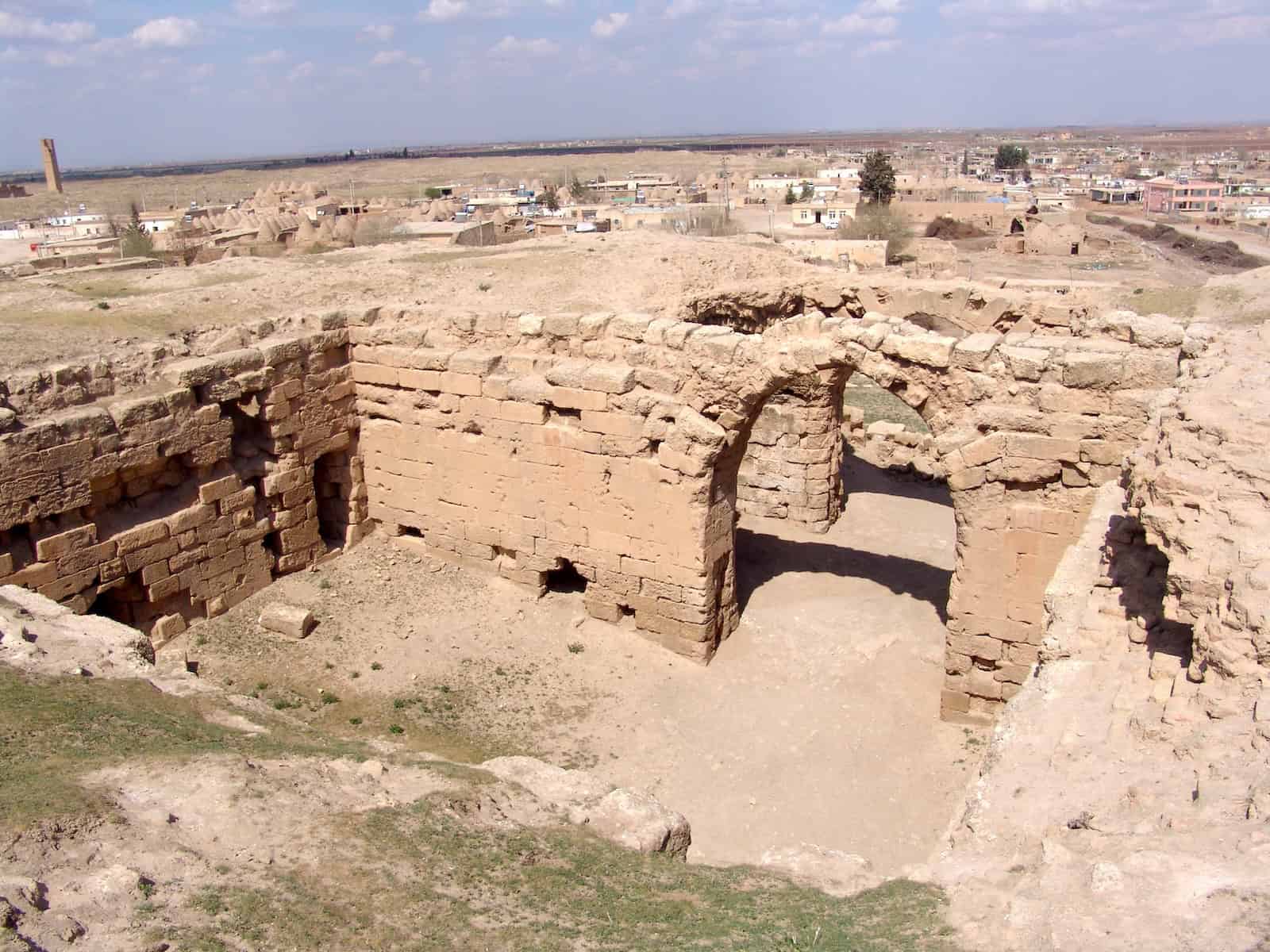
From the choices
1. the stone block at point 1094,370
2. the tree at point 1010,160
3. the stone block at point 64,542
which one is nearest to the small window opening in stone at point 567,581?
the stone block at point 64,542

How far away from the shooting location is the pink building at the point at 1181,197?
2581 inches

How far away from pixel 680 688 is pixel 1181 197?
72081 mm

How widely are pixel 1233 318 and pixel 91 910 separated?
1287 cm

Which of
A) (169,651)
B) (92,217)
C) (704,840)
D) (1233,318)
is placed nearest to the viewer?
(704,840)

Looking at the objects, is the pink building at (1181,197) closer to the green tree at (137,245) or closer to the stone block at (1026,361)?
the green tree at (137,245)

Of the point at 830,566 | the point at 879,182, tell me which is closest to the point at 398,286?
the point at 830,566

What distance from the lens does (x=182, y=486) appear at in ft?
34.5

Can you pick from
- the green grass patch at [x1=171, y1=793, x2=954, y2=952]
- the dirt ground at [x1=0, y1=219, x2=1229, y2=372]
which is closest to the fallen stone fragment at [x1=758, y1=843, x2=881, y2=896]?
the green grass patch at [x1=171, y1=793, x2=954, y2=952]

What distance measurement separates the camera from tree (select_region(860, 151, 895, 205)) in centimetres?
5722

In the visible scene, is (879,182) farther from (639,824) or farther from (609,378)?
(639,824)

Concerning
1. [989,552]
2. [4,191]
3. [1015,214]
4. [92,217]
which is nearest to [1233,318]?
[989,552]

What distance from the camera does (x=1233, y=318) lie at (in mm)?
11984

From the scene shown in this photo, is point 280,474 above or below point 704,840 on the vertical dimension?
above

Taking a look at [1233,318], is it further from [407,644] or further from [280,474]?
[280,474]
